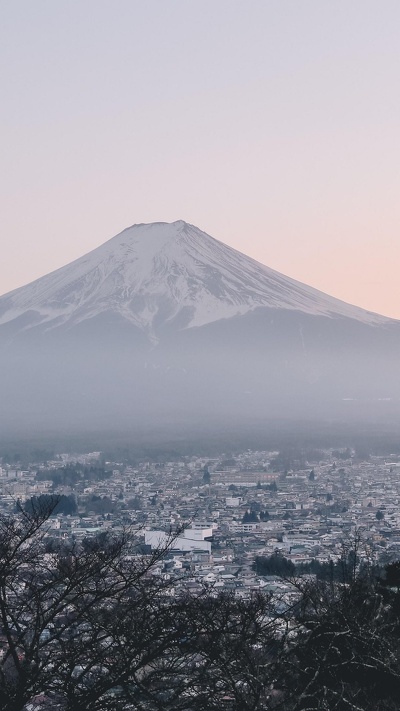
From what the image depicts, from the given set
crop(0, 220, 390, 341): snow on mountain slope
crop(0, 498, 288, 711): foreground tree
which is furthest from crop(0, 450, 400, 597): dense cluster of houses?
crop(0, 220, 390, 341): snow on mountain slope

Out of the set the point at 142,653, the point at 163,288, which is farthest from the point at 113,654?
the point at 163,288

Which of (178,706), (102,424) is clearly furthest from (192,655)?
(102,424)

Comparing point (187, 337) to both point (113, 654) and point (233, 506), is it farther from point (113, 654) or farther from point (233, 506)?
point (113, 654)

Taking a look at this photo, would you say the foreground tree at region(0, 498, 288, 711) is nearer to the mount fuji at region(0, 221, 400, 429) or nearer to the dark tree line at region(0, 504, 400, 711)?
the dark tree line at region(0, 504, 400, 711)

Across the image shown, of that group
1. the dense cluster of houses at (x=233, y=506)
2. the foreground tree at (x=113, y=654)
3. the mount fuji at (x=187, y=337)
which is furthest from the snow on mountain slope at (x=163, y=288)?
the foreground tree at (x=113, y=654)

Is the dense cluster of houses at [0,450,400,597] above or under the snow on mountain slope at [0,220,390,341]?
under

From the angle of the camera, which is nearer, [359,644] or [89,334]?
[359,644]

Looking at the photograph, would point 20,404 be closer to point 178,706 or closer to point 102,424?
point 102,424
